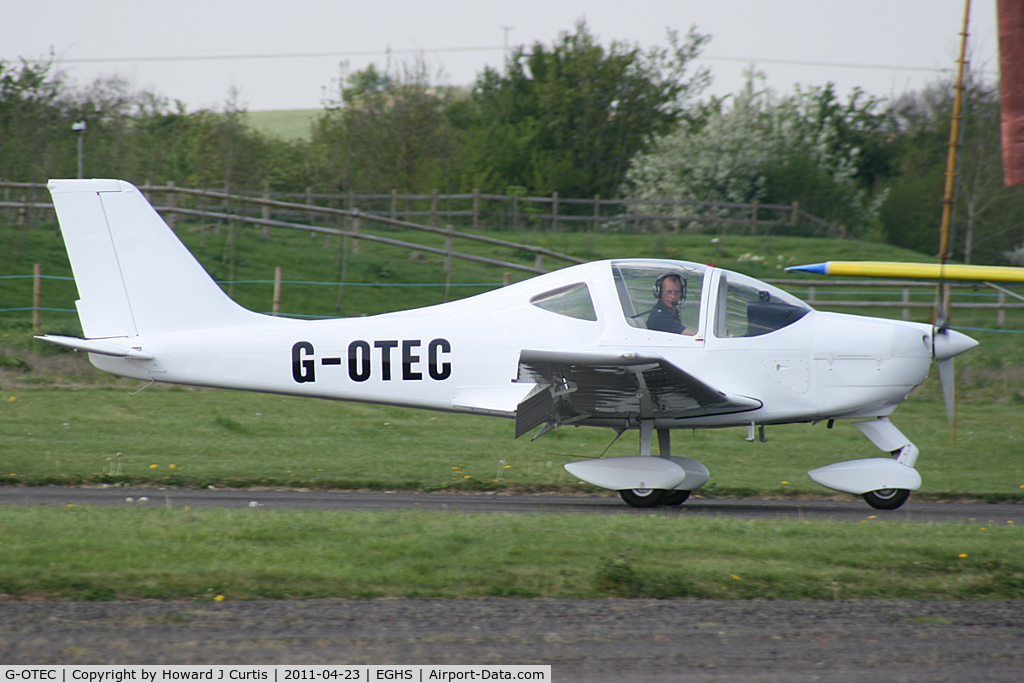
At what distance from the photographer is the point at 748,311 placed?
25.1 ft

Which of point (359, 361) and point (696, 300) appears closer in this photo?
point (696, 300)

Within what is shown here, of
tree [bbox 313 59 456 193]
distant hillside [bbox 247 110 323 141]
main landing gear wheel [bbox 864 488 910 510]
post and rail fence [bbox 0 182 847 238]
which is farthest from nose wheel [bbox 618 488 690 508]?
distant hillside [bbox 247 110 323 141]

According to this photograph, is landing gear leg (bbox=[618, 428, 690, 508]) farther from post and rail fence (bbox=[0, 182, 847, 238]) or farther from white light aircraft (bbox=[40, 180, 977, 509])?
post and rail fence (bbox=[0, 182, 847, 238])

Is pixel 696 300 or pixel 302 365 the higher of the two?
pixel 696 300

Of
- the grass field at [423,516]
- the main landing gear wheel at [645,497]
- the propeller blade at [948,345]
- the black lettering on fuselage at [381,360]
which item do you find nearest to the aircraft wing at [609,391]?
the main landing gear wheel at [645,497]

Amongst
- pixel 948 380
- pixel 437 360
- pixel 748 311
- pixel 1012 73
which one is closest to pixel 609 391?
pixel 748 311

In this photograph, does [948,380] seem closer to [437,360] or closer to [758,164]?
[437,360]

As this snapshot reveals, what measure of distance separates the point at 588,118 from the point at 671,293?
134ft

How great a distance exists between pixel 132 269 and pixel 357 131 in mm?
30124

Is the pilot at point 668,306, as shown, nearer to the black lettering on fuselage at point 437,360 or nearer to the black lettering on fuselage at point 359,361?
the black lettering on fuselage at point 437,360

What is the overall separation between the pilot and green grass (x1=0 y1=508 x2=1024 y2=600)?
1.81 metres

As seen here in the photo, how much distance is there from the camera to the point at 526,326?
7.84 meters

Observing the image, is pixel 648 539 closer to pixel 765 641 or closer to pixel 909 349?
pixel 765 641
